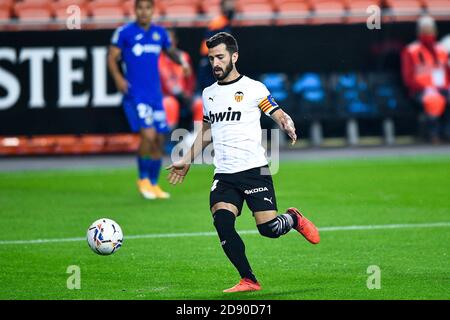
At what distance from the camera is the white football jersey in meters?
9.42

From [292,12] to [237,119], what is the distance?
12914 mm

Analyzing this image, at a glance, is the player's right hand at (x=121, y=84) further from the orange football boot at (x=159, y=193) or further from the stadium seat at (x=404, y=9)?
the stadium seat at (x=404, y=9)

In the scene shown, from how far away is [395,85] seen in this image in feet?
72.1

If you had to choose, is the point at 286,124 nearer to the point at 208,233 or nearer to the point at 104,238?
the point at 104,238

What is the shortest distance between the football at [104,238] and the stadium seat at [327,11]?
12.1 metres

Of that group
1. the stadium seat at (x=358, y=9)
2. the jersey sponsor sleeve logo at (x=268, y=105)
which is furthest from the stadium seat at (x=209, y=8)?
the jersey sponsor sleeve logo at (x=268, y=105)

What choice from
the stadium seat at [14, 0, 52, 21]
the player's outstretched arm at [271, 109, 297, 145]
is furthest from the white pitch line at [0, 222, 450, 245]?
the stadium seat at [14, 0, 52, 21]

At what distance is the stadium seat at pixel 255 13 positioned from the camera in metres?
21.6

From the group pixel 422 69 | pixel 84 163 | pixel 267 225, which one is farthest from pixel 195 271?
pixel 422 69

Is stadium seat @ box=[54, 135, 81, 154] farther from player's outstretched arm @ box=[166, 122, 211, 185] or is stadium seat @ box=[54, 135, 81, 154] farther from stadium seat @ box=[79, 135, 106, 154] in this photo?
player's outstretched arm @ box=[166, 122, 211, 185]

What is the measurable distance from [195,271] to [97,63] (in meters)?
10.8

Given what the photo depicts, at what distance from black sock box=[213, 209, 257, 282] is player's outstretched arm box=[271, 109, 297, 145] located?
0.82 meters

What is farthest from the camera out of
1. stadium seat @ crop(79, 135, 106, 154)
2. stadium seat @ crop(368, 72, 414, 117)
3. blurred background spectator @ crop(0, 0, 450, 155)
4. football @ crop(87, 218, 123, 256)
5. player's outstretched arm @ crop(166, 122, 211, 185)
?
stadium seat @ crop(368, 72, 414, 117)

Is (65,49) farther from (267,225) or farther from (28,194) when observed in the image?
(267,225)
